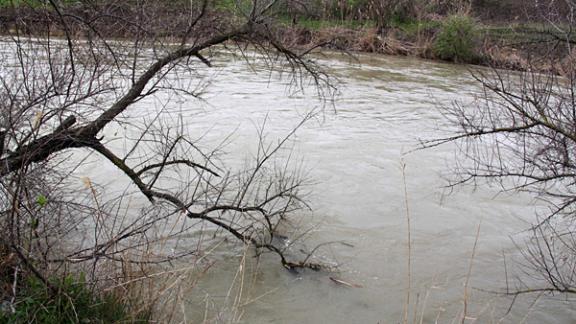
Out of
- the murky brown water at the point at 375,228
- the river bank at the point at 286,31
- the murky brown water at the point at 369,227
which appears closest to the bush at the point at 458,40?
the murky brown water at the point at 369,227

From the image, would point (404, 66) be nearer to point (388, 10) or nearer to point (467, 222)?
point (388, 10)

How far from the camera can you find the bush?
2061 cm

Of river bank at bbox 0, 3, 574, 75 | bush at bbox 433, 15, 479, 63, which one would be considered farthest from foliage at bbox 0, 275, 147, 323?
bush at bbox 433, 15, 479, 63

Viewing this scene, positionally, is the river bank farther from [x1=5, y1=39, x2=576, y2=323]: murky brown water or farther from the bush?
the bush

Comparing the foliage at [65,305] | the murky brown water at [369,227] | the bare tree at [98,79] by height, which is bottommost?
the murky brown water at [369,227]

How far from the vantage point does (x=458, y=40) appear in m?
20.8

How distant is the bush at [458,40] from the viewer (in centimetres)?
2061

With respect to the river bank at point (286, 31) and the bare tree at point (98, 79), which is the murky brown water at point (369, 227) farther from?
the river bank at point (286, 31)

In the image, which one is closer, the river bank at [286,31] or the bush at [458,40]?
the river bank at [286,31]

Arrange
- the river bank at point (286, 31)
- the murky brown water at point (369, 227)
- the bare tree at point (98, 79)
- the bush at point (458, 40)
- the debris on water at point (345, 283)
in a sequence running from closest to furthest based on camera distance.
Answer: the bare tree at point (98, 79), the river bank at point (286, 31), the murky brown water at point (369, 227), the debris on water at point (345, 283), the bush at point (458, 40)

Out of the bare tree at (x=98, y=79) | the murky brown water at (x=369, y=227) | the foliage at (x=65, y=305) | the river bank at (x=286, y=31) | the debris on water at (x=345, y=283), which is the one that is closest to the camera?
the foliage at (x=65, y=305)

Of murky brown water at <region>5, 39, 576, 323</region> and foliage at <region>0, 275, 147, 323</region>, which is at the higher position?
foliage at <region>0, 275, 147, 323</region>

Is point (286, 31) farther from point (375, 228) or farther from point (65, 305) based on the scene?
point (65, 305)

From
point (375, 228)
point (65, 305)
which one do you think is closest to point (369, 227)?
point (375, 228)
